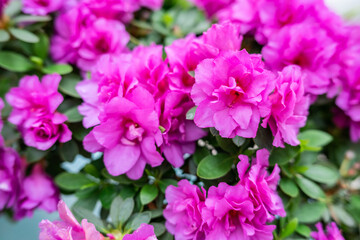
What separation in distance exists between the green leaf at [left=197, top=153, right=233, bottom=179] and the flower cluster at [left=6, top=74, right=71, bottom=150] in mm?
321

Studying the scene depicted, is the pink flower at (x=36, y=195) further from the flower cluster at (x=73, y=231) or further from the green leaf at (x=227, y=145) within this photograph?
the green leaf at (x=227, y=145)

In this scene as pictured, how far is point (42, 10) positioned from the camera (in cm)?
106

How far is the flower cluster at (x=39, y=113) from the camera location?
0.87 m

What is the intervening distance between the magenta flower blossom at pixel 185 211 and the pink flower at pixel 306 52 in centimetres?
37

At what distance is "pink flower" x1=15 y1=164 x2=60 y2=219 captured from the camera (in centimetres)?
99

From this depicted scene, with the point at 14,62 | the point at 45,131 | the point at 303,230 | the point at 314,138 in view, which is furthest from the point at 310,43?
the point at 14,62

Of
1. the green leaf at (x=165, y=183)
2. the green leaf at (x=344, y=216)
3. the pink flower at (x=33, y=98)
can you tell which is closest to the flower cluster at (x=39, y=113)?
the pink flower at (x=33, y=98)

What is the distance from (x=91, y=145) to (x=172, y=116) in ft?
0.62

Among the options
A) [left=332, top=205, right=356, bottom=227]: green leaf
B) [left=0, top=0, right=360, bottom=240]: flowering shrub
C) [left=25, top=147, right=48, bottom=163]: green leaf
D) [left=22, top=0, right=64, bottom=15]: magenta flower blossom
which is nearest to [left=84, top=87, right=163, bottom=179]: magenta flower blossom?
[left=0, top=0, right=360, bottom=240]: flowering shrub

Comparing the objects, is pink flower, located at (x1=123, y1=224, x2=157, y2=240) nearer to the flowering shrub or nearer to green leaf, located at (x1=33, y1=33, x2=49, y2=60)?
the flowering shrub

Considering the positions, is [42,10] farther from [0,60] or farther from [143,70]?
[143,70]

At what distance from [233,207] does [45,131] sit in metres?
0.47

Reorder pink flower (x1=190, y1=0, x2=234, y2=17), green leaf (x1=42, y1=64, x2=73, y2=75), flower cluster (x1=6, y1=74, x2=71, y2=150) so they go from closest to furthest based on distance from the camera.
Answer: flower cluster (x1=6, y1=74, x2=71, y2=150) < green leaf (x1=42, y1=64, x2=73, y2=75) < pink flower (x1=190, y1=0, x2=234, y2=17)

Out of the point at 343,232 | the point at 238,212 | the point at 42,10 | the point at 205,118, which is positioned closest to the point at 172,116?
the point at 205,118
